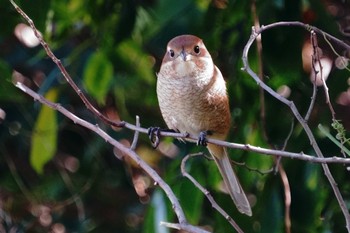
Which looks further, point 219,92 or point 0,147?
point 0,147

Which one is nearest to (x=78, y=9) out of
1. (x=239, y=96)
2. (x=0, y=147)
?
(x=239, y=96)

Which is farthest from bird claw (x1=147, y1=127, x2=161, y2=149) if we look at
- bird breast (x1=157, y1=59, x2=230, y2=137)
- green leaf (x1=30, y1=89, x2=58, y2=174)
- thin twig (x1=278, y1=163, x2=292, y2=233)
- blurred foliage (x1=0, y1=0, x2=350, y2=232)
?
green leaf (x1=30, y1=89, x2=58, y2=174)

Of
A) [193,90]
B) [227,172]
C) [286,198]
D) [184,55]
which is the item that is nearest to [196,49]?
[184,55]

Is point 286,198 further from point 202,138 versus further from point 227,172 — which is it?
point 202,138

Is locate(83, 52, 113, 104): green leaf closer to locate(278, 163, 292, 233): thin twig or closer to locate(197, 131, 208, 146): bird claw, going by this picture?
locate(197, 131, 208, 146): bird claw

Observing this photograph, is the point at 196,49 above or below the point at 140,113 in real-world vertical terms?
below

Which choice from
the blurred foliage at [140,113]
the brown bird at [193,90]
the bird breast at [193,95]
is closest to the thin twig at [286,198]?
the blurred foliage at [140,113]

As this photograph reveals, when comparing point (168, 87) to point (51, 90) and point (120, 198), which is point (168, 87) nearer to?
point (51, 90)
